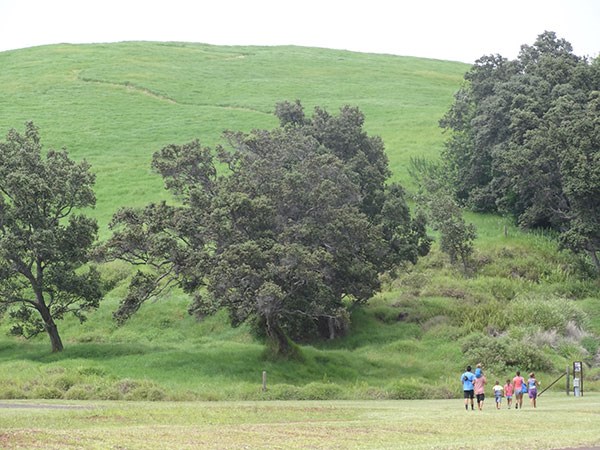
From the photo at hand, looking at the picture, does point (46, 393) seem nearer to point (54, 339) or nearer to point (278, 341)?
point (54, 339)

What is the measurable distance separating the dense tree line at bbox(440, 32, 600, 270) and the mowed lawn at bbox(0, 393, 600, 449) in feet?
97.0

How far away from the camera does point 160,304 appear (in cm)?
6525

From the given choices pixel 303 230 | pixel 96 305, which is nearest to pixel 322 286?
pixel 303 230

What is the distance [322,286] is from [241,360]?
588 centimetres

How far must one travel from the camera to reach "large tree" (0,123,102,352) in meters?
52.7

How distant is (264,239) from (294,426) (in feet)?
76.0

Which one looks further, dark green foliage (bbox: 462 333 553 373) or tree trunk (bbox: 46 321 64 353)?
tree trunk (bbox: 46 321 64 353)

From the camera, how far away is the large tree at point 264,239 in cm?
4941

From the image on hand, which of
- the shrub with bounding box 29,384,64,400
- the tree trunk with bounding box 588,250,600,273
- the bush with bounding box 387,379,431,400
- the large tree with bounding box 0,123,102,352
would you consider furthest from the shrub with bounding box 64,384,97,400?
the tree trunk with bounding box 588,250,600,273

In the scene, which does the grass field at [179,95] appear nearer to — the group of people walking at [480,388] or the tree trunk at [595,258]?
the tree trunk at [595,258]

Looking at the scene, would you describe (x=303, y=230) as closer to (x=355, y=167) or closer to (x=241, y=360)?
(x=241, y=360)

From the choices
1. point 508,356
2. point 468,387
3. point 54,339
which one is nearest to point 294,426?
point 468,387

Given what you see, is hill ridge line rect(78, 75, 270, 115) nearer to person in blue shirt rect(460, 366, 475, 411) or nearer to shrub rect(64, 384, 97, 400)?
shrub rect(64, 384, 97, 400)

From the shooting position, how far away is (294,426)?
2870cm
